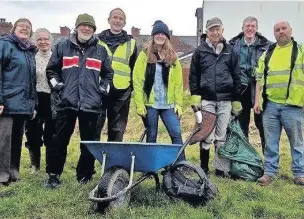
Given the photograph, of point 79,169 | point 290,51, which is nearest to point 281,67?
point 290,51

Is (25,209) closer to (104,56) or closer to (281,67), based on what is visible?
(104,56)

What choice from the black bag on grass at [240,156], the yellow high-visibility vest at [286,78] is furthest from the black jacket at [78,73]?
the yellow high-visibility vest at [286,78]

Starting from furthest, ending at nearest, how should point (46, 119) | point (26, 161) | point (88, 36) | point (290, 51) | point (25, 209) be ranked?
point (26, 161), point (46, 119), point (290, 51), point (88, 36), point (25, 209)

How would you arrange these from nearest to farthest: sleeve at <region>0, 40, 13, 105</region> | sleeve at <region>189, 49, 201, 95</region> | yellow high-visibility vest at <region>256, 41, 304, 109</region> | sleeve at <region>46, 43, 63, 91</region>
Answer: sleeve at <region>46, 43, 63, 91</region> → sleeve at <region>0, 40, 13, 105</region> → yellow high-visibility vest at <region>256, 41, 304, 109</region> → sleeve at <region>189, 49, 201, 95</region>

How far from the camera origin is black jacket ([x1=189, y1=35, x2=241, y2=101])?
664cm

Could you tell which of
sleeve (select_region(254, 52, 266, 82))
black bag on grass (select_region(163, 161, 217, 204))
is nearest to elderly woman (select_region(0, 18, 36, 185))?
black bag on grass (select_region(163, 161, 217, 204))

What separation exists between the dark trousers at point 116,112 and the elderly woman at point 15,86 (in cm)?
97

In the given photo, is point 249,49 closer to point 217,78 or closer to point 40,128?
point 217,78

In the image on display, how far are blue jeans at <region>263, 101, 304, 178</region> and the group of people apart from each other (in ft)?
0.04

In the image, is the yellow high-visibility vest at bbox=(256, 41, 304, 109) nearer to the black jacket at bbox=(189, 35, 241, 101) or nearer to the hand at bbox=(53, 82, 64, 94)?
the black jacket at bbox=(189, 35, 241, 101)

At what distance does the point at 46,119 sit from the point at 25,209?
1970 mm

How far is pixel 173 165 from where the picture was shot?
5449mm

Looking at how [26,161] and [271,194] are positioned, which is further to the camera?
[26,161]

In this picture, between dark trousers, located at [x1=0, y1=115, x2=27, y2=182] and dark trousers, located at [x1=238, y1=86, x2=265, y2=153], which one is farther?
dark trousers, located at [x1=238, y1=86, x2=265, y2=153]
